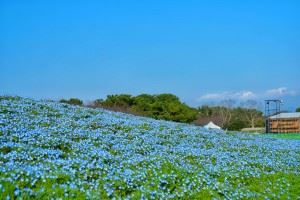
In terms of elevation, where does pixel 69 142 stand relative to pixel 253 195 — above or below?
above

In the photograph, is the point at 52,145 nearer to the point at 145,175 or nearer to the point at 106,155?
the point at 106,155

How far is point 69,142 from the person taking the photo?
34.1ft

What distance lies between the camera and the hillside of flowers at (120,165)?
21.6 feet

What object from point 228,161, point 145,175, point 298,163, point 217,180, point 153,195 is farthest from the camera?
point 298,163

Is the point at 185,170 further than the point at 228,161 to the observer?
No

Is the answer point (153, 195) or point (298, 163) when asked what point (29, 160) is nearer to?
point (153, 195)

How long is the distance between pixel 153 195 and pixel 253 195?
2258mm

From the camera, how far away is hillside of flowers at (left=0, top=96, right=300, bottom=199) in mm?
6582

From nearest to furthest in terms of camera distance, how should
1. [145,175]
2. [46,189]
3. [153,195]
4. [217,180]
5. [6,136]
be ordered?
[46,189], [153,195], [145,175], [217,180], [6,136]

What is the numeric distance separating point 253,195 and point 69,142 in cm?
490

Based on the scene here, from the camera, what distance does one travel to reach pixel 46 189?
6078 millimetres

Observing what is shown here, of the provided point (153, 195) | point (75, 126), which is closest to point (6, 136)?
point (75, 126)

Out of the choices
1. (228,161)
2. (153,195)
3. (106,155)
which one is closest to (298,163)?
(228,161)

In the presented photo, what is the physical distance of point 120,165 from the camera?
27.8 ft
